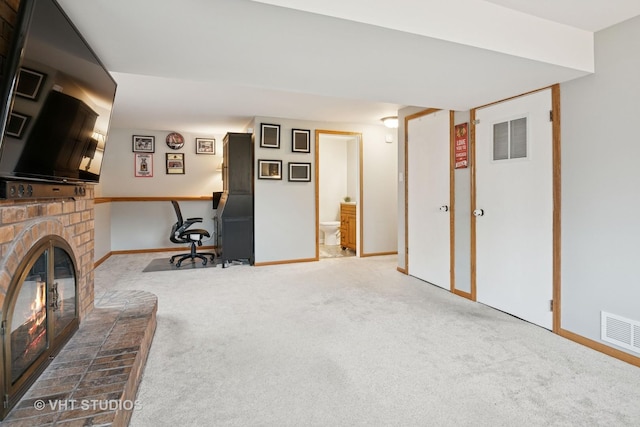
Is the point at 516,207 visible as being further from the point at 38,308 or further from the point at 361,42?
the point at 38,308

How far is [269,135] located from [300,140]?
491mm

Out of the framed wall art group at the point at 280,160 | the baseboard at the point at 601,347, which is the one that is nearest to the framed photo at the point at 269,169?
the framed wall art group at the point at 280,160

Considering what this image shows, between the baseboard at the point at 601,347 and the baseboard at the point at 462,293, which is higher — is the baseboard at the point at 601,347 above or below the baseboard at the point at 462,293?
below

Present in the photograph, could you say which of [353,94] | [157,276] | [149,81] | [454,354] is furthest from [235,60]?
[157,276]

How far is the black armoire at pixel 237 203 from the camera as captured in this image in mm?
4914

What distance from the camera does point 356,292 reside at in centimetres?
367

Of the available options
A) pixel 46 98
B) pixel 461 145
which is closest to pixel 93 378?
pixel 46 98

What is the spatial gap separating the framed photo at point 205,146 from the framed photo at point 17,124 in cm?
537

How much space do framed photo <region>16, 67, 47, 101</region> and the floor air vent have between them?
3.38m

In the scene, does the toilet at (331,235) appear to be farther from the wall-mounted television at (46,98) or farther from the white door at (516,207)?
the wall-mounted television at (46,98)

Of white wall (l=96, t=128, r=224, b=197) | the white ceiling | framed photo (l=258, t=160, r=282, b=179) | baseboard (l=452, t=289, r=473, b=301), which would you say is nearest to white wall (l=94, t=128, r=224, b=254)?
white wall (l=96, t=128, r=224, b=197)

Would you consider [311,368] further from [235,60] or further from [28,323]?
[235,60]

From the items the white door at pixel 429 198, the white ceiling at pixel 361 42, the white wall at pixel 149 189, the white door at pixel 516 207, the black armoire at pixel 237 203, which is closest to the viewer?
the white ceiling at pixel 361 42

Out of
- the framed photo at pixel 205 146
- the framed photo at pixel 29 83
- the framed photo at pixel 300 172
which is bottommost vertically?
the framed photo at pixel 29 83
